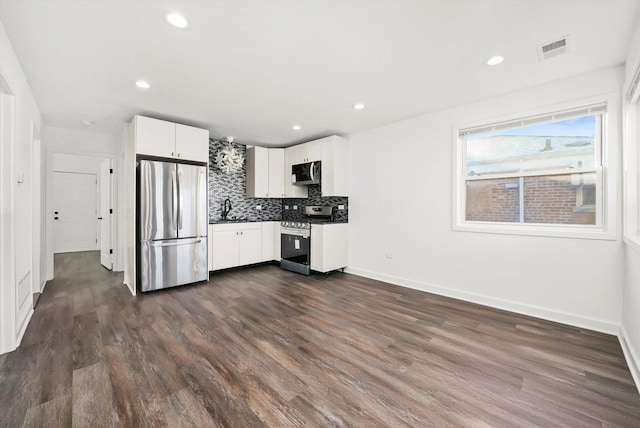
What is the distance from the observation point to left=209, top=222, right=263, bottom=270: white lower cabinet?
4.27 m

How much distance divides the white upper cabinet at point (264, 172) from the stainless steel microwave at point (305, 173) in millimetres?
369

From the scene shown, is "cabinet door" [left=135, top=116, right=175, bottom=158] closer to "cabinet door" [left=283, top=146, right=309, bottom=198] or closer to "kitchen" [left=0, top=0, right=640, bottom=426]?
"kitchen" [left=0, top=0, right=640, bottom=426]

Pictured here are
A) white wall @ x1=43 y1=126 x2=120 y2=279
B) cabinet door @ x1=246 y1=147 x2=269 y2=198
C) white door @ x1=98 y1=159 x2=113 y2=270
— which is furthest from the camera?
cabinet door @ x1=246 y1=147 x2=269 y2=198

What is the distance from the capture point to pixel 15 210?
2.16m

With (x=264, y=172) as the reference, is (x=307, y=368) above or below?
below

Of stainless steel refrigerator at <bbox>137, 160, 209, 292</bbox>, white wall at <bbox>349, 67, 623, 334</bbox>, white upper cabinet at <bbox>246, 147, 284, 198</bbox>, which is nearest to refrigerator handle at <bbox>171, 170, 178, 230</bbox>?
stainless steel refrigerator at <bbox>137, 160, 209, 292</bbox>

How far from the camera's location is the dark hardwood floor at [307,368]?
1445 mm

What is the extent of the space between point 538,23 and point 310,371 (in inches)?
112

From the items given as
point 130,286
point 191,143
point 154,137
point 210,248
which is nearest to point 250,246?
point 210,248

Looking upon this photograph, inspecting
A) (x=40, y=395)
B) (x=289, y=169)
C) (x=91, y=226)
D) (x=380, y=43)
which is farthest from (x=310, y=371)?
(x=91, y=226)

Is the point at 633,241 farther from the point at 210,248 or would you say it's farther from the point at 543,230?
the point at 210,248

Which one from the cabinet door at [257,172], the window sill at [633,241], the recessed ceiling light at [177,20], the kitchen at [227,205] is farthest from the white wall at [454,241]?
the recessed ceiling light at [177,20]

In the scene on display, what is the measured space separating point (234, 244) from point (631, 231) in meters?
4.67

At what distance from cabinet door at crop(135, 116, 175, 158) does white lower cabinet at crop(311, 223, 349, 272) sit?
2.36 meters
